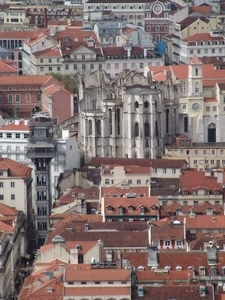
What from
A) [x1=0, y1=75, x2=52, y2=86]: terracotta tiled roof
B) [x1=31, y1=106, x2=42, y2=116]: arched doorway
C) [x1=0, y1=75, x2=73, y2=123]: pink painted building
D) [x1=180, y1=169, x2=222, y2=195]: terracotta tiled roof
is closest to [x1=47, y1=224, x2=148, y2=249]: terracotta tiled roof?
[x1=180, y1=169, x2=222, y2=195]: terracotta tiled roof

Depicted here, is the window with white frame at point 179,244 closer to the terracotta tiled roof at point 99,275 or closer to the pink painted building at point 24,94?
the terracotta tiled roof at point 99,275

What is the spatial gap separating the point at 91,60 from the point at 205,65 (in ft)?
76.1

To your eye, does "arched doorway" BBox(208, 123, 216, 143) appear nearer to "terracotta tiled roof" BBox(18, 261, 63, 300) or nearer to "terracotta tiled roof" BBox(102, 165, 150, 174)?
"terracotta tiled roof" BBox(102, 165, 150, 174)

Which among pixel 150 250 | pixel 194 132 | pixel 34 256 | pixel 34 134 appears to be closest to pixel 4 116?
pixel 194 132

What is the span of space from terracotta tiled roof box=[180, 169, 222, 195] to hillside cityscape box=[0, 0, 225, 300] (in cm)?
14

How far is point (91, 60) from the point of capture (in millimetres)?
194375

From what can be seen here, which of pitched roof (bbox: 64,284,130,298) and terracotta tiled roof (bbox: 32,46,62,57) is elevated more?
terracotta tiled roof (bbox: 32,46,62,57)

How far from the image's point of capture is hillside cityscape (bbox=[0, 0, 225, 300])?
104 m

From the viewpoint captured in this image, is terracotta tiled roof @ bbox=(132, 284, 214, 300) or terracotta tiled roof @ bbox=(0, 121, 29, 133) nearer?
terracotta tiled roof @ bbox=(132, 284, 214, 300)

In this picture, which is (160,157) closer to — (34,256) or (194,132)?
(194,132)

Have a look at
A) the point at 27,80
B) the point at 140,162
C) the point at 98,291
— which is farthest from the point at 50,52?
the point at 98,291

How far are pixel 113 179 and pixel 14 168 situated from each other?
7.45 metres

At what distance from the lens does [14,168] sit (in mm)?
137750

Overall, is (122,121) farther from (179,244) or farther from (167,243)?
(167,243)
